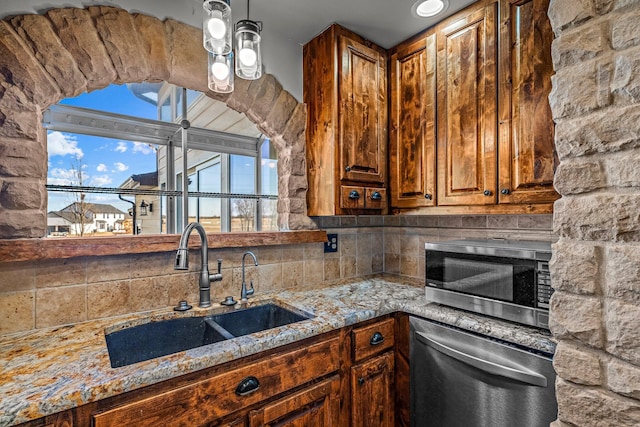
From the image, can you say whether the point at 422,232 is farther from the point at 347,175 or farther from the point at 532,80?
the point at 532,80

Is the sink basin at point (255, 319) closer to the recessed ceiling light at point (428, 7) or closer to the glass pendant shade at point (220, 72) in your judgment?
the glass pendant shade at point (220, 72)

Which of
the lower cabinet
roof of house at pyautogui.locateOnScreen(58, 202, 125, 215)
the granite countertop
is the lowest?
the lower cabinet

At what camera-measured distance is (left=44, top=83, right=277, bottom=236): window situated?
6.77ft

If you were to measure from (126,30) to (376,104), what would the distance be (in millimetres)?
1326

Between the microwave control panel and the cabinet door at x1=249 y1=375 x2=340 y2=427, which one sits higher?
the microwave control panel

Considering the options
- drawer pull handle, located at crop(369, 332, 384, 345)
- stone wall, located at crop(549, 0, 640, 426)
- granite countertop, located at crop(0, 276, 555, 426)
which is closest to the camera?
stone wall, located at crop(549, 0, 640, 426)

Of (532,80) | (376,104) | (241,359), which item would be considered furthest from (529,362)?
(376,104)

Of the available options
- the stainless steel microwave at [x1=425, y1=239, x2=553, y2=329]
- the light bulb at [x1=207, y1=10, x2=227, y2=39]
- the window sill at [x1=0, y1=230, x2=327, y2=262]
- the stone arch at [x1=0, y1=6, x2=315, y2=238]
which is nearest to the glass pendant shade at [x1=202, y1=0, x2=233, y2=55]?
the light bulb at [x1=207, y1=10, x2=227, y2=39]

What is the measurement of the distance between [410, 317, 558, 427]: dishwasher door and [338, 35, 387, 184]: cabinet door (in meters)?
0.90

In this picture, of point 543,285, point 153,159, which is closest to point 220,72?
point 543,285

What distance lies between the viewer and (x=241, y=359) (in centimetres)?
112

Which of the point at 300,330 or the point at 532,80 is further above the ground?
the point at 532,80

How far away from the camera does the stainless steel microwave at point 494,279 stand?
127 cm

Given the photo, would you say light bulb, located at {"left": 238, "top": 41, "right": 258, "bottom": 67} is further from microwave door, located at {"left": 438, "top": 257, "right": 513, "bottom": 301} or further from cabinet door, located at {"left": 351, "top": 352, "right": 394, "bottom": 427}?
cabinet door, located at {"left": 351, "top": 352, "right": 394, "bottom": 427}
